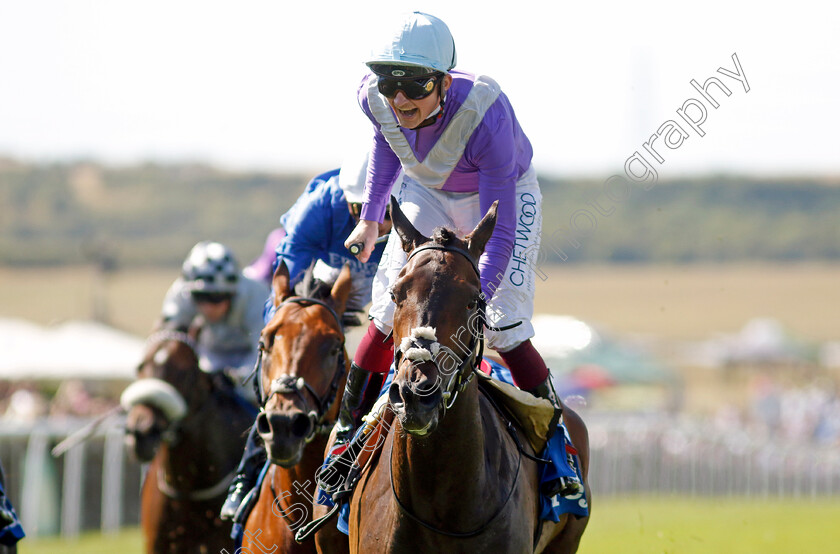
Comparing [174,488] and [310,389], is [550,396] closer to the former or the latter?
[310,389]

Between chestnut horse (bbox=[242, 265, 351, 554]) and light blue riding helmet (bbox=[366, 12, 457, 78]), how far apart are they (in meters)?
1.52

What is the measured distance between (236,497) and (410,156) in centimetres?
249

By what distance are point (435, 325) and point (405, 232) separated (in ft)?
1.92

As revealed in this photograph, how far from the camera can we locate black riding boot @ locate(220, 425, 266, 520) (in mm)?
6715

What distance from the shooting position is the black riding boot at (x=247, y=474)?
6.71 meters

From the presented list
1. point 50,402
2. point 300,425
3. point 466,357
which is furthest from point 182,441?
point 50,402

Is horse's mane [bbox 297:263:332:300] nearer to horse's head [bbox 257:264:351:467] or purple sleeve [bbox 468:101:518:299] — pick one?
horse's head [bbox 257:264:351:467]

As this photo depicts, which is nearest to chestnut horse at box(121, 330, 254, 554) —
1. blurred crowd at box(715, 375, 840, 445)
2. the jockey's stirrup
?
the jockey's stirrup

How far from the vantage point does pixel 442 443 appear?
4598mm

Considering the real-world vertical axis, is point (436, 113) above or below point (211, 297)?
above

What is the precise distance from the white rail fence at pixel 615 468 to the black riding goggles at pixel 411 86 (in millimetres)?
8297

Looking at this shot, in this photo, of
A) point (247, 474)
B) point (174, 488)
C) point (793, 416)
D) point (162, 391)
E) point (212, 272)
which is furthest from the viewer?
point (793, 416)

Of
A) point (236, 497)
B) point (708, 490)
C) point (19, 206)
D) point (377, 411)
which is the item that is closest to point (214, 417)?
point (236, 497)

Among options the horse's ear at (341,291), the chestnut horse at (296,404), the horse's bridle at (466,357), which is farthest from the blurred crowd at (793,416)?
the horse's bridle at (466,357)
